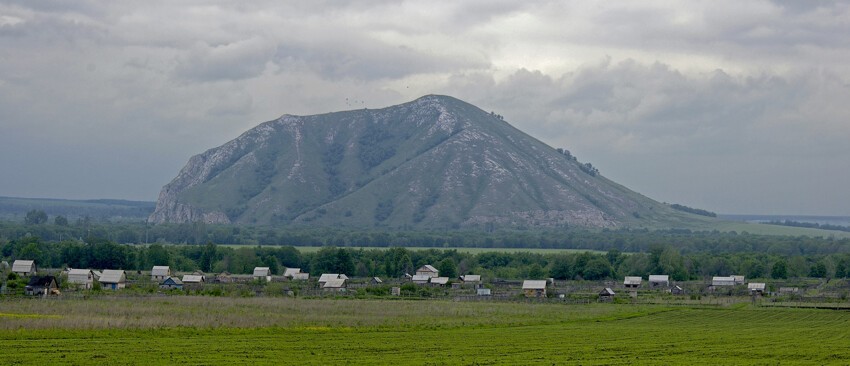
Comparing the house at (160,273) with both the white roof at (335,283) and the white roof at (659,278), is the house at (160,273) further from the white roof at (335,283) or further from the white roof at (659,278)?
the white roof at (659,278)

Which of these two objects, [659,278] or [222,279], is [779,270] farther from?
[222,279]

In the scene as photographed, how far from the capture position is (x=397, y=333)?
52.9 metres

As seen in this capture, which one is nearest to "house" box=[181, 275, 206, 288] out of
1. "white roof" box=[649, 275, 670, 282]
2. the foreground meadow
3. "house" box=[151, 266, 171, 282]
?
"house" box=[151, 266, 171, 282]

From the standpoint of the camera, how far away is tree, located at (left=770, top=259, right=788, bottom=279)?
13250cm

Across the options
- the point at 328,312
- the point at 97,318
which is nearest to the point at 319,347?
the point at 97,318

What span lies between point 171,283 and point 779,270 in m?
77.0

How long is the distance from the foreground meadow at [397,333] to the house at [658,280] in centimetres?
4488

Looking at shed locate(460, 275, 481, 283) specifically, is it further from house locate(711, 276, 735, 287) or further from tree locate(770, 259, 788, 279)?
tree locate(770, 259, 788, 279)

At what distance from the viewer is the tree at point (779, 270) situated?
132m

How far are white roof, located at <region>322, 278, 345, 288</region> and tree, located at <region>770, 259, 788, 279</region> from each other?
59.0m

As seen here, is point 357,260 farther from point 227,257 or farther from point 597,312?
point 597,312

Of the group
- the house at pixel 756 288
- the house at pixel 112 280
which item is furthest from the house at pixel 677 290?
the house at pixel 112 280

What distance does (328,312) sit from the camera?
6812 cm

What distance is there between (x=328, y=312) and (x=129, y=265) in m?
66.4
